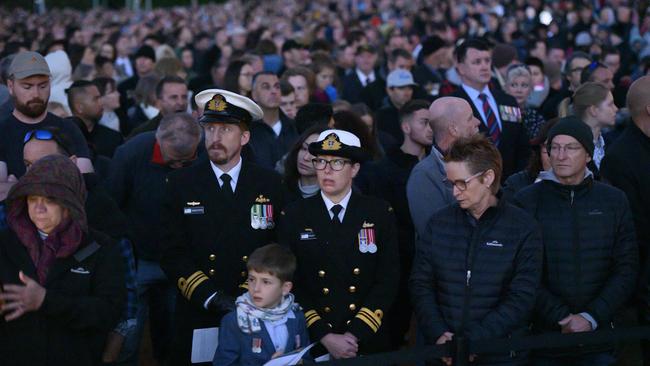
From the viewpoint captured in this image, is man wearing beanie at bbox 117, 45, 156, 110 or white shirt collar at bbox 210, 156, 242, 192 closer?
white shirt collar at bbox 210, 156, 242, 192

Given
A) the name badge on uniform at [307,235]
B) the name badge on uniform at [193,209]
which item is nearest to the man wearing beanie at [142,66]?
the name badge on uniform at [193,209]

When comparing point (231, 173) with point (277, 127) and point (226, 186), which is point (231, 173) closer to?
point (226, 186)

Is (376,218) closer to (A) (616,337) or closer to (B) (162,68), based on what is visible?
(A) (616,337)

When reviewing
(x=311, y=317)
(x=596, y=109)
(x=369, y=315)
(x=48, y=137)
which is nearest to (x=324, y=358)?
(x=311, y=317)

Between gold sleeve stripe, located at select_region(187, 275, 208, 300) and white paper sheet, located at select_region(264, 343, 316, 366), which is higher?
gold sleeve stripe, located at select_region(187, 275, 208, 300)

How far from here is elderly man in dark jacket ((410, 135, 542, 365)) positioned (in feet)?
17.1

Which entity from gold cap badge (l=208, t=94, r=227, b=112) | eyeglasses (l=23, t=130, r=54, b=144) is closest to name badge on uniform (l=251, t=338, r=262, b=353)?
gold cap badge (l=208, t=94, r=227, b=112)

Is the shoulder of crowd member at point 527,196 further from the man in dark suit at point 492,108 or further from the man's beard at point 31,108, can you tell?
the man's beard at point 31,108

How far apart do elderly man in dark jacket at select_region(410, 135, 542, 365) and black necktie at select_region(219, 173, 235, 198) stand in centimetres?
115

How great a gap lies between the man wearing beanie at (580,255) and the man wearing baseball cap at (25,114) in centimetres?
292

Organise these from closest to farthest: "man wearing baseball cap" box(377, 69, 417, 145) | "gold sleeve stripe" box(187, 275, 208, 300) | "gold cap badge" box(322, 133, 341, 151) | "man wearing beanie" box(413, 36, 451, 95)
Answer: "gold cap badge" box(322, 133, 341, 151)
"gold sleeve stripe" box(187, 275, 208, 300)
"man wearing baseball cap" box(377, 69, 417, 145)
"man wearing beanie" box(413, 36, 451, 95)

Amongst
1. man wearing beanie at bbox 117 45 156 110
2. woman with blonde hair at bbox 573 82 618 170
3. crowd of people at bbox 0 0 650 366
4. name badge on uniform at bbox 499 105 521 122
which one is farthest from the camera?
man wearing beanie at bbox 117 45 156 110

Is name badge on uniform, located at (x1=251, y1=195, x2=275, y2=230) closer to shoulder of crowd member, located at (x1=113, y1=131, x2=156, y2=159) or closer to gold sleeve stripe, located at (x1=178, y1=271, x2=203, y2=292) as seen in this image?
gold sleeve stripe, located at (x1=178, y1=271, x2=203, y2=292)

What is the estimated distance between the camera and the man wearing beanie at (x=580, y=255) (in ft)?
18.2
